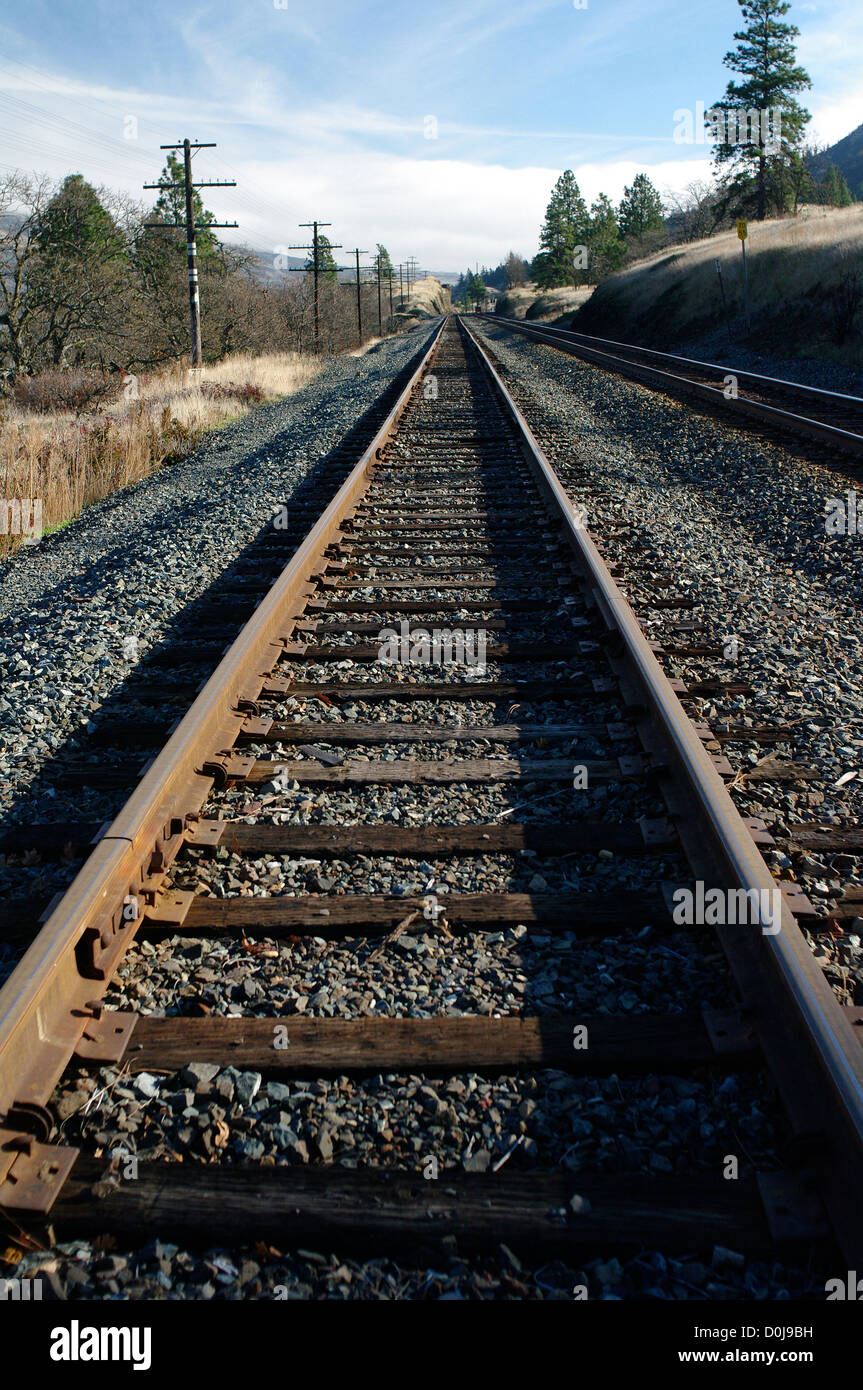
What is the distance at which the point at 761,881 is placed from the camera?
7.98 ft

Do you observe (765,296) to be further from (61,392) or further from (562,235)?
A: (562,235)

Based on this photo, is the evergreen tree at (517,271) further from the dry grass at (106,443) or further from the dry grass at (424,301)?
the dry grass at (106,443)

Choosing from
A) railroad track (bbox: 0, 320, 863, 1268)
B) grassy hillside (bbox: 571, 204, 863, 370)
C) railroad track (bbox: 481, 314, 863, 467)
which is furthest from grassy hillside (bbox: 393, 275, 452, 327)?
railroad track (bbox: 0, 320, 863, 1268)

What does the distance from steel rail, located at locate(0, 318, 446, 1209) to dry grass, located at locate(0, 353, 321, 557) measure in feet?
20.5

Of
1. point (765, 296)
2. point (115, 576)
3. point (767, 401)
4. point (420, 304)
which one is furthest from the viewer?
point (420, 304)

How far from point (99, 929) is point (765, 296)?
30795 mm

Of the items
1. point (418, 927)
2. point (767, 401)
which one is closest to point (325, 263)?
point (767, 401)

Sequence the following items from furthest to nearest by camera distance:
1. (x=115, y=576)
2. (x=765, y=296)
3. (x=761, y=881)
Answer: (x=765, y=296), (x=115, y=576), (x=761, y=881)

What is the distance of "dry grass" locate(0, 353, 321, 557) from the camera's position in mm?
10141

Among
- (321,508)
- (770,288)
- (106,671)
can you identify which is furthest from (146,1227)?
(770,288)

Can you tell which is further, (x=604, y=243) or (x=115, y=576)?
(x=604, y=243)

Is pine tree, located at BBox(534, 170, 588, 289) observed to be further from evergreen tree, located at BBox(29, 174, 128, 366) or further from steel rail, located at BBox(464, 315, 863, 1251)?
steel rail, located at BBox(464, 315, 863, 1251)

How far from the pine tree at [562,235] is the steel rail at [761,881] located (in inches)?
3848
